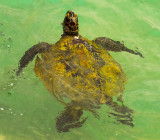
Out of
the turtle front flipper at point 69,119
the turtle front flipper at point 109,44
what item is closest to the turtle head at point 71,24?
the turtle front flipper at point 109,44

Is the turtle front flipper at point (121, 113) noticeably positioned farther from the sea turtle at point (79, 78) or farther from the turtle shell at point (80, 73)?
the turtle shell at point (80, 73)

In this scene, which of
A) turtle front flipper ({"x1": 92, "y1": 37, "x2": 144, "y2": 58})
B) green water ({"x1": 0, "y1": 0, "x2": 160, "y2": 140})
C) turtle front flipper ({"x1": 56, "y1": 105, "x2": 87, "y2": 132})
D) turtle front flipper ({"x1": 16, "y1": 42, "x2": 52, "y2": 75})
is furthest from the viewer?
turtle front flipper ({"x1": 92, "y1": 37, "x2": 144, "y2": 58})

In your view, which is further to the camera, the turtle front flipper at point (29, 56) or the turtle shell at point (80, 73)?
the turtle front flipper at point (29, 56)

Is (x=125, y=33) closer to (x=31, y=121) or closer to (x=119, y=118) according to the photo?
(x=119, y=118)

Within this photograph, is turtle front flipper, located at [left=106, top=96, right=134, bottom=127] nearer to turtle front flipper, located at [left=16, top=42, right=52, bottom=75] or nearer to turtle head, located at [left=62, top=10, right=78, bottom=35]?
turtle head, located at [left=62, top=10, right=78, bottom=35]

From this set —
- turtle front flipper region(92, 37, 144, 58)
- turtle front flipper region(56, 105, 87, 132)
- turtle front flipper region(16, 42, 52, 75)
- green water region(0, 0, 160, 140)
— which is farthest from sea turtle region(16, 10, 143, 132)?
turtle front flipper region(92, 37, 144, 58)

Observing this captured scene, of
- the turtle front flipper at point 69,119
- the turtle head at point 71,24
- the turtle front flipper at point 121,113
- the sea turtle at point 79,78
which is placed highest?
the turtle head at point 71,24

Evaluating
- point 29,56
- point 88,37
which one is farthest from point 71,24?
point 88,37
